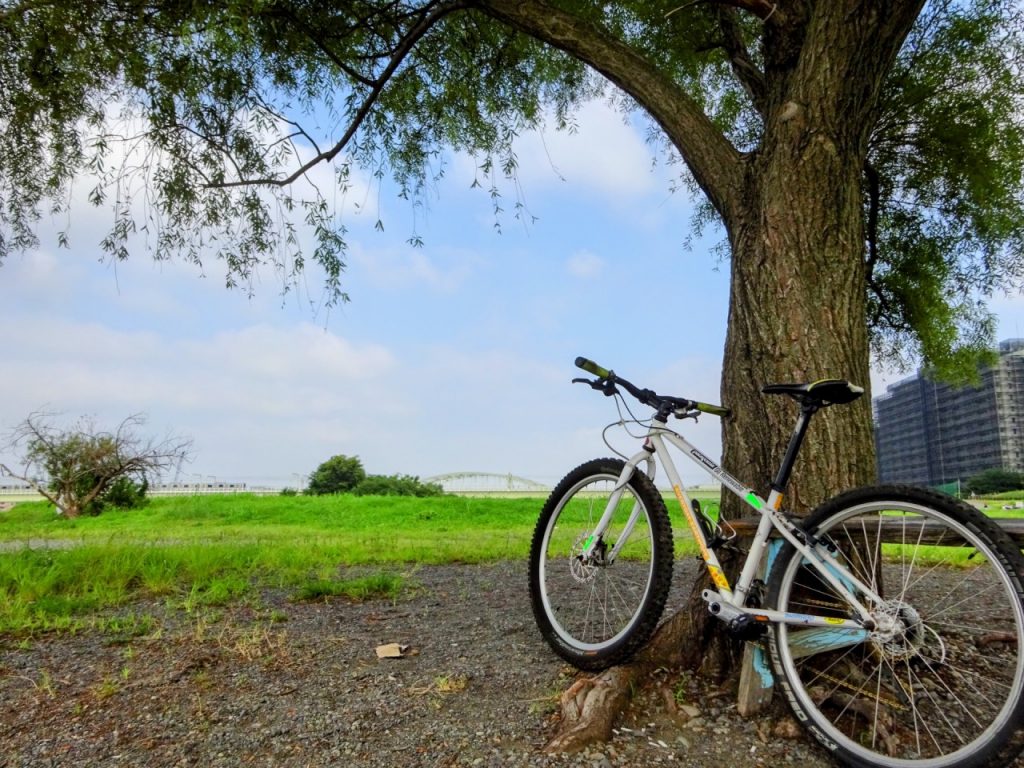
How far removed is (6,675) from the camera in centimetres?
298

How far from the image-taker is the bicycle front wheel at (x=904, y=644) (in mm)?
2033

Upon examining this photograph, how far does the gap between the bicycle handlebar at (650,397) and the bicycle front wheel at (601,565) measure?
0.33 m

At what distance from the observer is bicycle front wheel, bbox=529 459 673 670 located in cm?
268

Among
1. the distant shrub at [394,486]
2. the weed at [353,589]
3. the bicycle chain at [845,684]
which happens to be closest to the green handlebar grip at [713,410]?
the bicycle chain at [845,684]

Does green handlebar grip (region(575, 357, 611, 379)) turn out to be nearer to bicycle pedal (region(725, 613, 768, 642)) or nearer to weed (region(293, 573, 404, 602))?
bicycle pedal (region(725, 613, 768, 642))

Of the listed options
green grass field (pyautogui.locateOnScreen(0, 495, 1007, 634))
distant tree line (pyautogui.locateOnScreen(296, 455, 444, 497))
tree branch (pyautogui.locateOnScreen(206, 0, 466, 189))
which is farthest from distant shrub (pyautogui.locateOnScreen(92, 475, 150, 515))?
tree branch (pyautogui.locateOnScreen(206, 0, 466, 189))

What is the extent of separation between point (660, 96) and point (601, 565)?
245 cm

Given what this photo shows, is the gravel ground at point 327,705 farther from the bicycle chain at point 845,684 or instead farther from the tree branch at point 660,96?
the tree branch at point 660,96

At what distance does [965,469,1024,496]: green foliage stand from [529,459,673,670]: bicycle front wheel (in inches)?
458

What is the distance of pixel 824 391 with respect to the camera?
2.39m

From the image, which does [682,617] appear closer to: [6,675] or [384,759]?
[384,759]

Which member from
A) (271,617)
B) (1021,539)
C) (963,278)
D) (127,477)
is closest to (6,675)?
(271,617)

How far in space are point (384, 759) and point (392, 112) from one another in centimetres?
595

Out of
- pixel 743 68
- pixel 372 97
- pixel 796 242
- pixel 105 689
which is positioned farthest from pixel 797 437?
pixel 372 97
